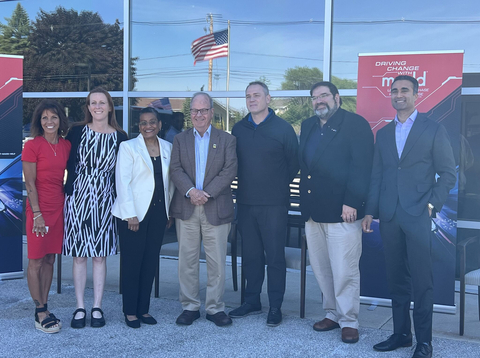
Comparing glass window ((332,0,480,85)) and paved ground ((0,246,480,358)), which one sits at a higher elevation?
glass window ((332,0,480,85))

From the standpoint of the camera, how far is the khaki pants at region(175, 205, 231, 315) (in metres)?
3.80

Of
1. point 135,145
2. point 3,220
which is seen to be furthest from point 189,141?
point 3,220

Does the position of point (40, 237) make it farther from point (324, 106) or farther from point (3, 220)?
point (324, 106)

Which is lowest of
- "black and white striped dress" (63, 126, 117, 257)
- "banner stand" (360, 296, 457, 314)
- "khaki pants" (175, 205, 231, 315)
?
"banner stand" (360, 296, 457, 314)

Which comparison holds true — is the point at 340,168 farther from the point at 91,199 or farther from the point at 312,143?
the point at 91,199

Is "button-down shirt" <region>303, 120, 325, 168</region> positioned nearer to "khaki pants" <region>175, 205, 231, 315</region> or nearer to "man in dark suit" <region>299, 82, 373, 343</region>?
"man in dark suit" <region>299, 82, 373, 343</region>

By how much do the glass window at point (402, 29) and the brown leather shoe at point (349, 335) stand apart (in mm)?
2669

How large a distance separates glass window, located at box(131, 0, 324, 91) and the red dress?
7.95ft

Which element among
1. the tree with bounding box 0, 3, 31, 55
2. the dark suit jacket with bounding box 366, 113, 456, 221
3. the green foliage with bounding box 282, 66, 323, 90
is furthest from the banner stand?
the tree with bounding box 0, 3, 31, 55

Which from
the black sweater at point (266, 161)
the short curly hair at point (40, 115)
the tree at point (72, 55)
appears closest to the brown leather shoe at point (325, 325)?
the black sweater at point (266, 161)

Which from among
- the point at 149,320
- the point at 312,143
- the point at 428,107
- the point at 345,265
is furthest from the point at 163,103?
the point at 345,265

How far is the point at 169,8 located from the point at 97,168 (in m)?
3.01

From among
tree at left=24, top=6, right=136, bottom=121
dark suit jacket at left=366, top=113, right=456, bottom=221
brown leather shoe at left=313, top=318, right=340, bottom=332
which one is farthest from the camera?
tree at left=24, top=6, right=136, bottom=121

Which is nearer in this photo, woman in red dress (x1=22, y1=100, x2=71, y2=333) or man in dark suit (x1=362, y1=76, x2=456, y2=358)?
man in dark suit (x1=362, y1=76, x2=456, y2=358)
